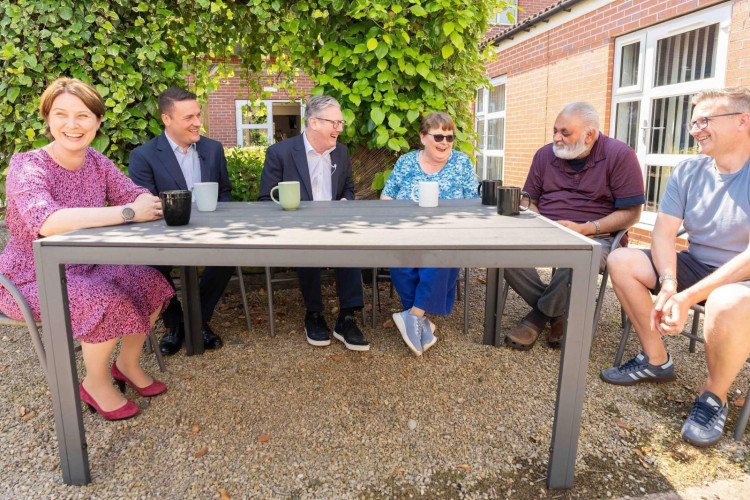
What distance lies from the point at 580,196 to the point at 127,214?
2449 millimetres

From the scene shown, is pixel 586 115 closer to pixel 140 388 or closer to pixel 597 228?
pixel 597 228

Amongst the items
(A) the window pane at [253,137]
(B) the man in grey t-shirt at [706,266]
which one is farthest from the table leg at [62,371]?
(A) the window pane at [253,137]

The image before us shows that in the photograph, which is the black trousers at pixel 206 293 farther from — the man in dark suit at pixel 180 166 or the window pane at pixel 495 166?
the window pane at pixel 495 166

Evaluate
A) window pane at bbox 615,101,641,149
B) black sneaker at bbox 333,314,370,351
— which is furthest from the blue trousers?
window pane at bbox 615,101,641,149

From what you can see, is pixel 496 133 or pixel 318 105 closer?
pixel 318 105

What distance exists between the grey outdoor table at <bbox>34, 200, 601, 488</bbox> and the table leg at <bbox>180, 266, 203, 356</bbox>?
869 mm

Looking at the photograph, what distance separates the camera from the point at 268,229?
1.97 m

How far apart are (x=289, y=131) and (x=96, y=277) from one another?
14.6m

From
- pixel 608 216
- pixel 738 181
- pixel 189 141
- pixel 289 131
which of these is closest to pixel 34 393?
pixel 189 141

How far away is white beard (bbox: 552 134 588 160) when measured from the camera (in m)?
3.14

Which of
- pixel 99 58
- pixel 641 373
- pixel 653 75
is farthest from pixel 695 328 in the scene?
pixel 99 58

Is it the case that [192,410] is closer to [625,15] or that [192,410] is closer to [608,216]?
[608,216]

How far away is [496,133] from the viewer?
9.58 meters

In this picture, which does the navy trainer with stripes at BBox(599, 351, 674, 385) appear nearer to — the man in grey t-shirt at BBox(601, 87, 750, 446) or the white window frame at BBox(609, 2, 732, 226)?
the man in grey t-shirt at BBox(601, 87, 750, 446)
